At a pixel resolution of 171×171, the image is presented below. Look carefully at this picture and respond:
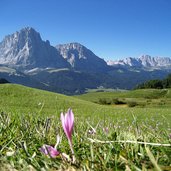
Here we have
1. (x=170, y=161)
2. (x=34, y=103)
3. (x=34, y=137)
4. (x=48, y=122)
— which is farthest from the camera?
(x=34, y=103)

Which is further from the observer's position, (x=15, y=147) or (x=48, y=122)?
(x=48, y=122)

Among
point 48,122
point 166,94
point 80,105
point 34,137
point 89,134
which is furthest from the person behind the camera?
point 166,94

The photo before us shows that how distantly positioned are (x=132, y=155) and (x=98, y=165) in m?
0.22

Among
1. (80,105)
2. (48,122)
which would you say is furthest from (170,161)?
(80,105)

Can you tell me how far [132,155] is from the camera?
1354 millimetres

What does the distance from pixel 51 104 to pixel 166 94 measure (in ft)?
246

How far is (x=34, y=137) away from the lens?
199cm

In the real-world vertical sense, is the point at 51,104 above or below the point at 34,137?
below

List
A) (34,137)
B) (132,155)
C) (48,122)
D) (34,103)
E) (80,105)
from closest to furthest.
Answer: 1. (132,155)
2. (34,137)
3. (48,122)
4. (34,103)
5. (80,105)

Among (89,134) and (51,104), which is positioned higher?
(89,134)

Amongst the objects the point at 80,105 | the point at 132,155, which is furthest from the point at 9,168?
the point at 80,105

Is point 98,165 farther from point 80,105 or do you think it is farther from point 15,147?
point 80,105

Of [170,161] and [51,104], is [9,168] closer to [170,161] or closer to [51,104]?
[170,161]

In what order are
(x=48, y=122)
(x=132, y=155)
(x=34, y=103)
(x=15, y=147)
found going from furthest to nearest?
(x=34, y=103)
(x=48, y=122)
(x=15, y=147)
(x=132, y=155)
